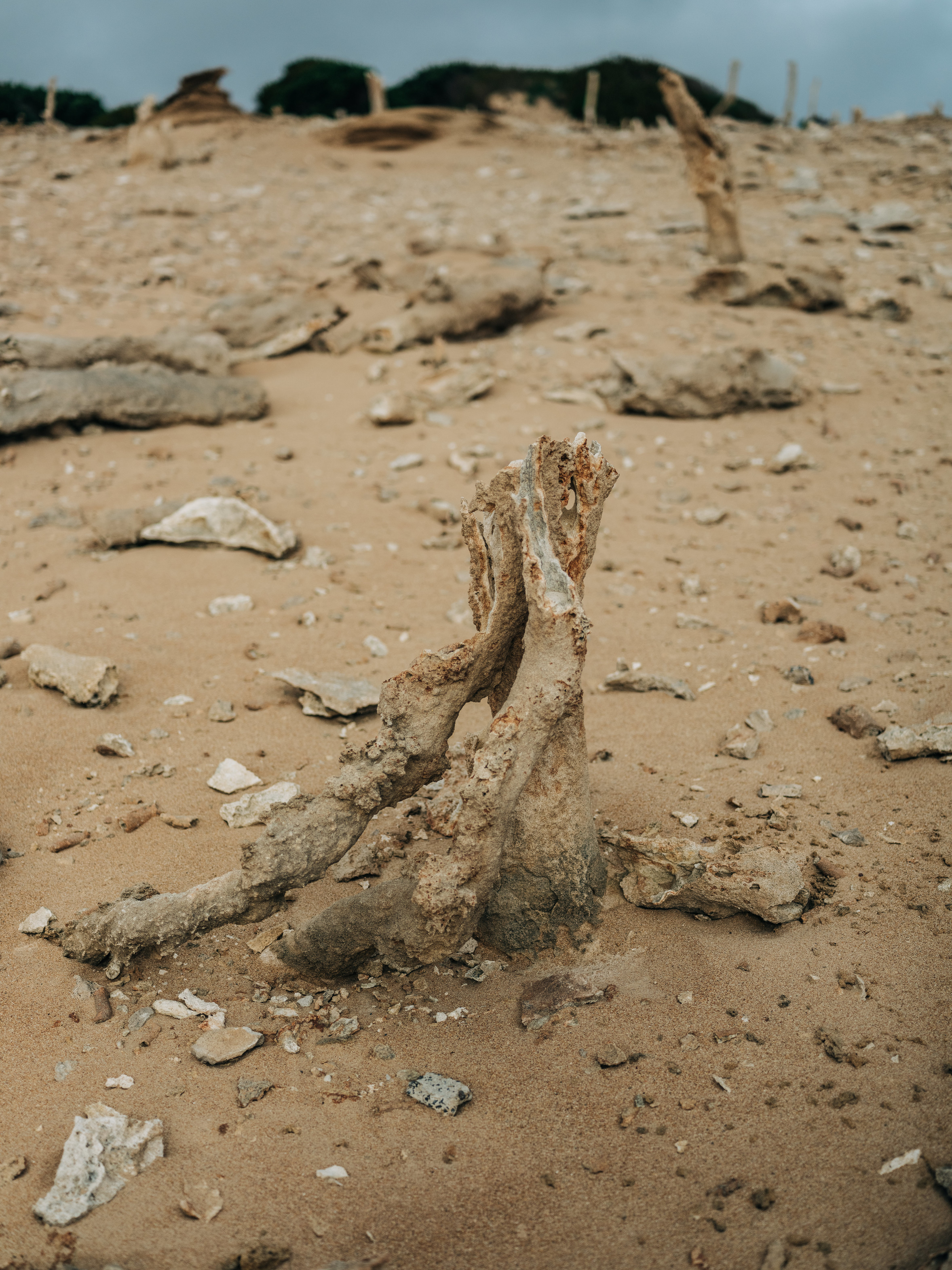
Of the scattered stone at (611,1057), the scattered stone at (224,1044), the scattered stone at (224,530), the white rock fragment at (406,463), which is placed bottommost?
the scattered stone at (224,1044)

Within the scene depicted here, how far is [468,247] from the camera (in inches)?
410

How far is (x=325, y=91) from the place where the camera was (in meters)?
25.2

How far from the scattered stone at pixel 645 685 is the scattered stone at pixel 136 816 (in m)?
2.11

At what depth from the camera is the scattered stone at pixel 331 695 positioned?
394 cm

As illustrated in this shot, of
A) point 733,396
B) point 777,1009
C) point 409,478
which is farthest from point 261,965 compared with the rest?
point 733,396

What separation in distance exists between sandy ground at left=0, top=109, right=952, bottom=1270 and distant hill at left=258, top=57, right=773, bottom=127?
1853cm

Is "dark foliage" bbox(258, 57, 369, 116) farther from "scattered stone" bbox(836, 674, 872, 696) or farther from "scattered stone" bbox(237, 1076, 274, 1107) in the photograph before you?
"scattered stone" bbox(237, 1076, 274, 1107)

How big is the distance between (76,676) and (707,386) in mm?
5319

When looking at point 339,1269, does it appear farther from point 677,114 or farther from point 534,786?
point 677,114

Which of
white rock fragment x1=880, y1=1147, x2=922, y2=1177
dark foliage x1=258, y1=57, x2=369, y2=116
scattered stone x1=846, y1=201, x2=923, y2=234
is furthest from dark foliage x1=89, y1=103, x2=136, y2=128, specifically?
white rock fragment x1=880, y1=1147, x2=922, y2=1177

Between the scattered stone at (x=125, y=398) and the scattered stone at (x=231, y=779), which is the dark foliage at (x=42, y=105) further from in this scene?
the scattered stone at (x=231, y=779)

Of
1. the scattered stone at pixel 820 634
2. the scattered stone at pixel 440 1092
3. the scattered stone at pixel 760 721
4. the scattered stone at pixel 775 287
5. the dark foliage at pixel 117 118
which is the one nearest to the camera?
the scattered stone at pixel 440 1092

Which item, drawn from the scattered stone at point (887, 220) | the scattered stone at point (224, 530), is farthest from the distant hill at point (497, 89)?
the scattered stone at point (224, 530)

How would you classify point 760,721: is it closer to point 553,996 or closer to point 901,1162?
point 553,996
